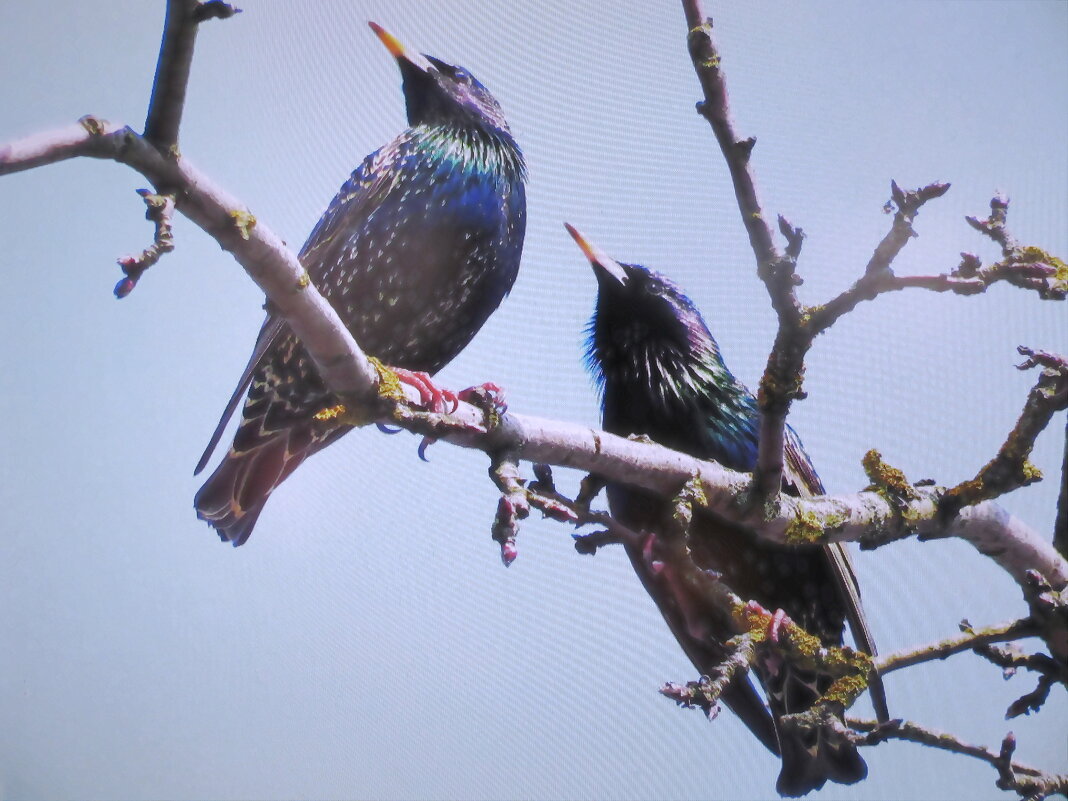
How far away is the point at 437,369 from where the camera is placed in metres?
3.19

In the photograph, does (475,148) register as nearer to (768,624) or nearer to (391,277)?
(391,277)

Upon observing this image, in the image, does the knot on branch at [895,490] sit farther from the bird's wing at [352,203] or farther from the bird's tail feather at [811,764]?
the bird's wing at [352,203]

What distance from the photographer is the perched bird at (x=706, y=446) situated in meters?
2.80

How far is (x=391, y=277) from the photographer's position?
9.37 ft

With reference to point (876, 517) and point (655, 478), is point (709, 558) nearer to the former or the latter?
point (876, 517)

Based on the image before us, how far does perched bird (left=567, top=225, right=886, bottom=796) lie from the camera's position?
2.80 metres

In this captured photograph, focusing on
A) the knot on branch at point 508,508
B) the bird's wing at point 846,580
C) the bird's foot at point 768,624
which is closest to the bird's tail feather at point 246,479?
the knot on branch at point 508,508

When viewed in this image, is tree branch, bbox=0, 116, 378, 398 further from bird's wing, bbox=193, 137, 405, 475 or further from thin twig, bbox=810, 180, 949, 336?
bird's wing, bbox=193, 137, 405, 475

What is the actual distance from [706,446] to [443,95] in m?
1.52

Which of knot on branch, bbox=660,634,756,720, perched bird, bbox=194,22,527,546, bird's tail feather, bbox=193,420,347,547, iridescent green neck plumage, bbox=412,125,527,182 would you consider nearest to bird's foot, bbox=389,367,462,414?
perched bird, bbox=194,22,527,546

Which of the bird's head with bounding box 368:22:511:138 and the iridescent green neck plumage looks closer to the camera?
the iridescent green neck plumage

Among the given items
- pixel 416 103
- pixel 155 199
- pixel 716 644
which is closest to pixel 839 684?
pixel 716 644

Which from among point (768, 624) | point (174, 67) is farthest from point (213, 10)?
point (768, 624)

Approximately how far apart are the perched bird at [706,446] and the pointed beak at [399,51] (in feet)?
2.69
